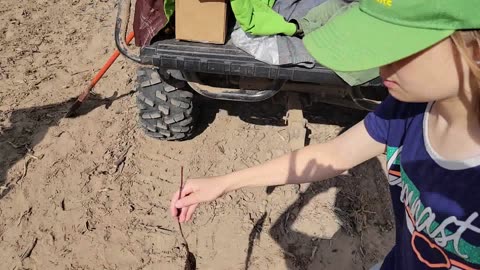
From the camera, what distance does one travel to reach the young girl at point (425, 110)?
96 centimetres

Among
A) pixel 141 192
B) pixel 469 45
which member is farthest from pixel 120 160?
pixel 469 45

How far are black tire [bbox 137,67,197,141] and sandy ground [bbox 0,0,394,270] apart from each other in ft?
0.55

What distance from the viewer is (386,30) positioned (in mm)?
1026

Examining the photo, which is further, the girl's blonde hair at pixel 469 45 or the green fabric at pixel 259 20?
the green fabric at pixel 259 20

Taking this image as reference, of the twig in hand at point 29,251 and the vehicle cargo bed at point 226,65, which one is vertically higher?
the vehicle cargo bed at point 226,65

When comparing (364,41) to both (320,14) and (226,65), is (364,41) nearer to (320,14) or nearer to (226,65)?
(226,65)

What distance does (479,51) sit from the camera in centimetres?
95

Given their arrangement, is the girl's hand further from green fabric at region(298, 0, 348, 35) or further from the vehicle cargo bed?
green fabric at region(298, 0, 348, 35)

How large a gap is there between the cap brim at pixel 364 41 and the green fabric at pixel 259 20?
1.53 metres

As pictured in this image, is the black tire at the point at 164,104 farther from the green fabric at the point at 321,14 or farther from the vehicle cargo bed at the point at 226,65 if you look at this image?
the green fabric at the point at 321,14

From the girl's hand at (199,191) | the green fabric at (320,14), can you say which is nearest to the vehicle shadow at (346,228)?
the green fabric at (320,14)

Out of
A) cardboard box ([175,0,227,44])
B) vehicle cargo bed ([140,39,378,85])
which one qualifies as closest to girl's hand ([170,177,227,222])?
vehicle cargo bed ([140,39,378,85])

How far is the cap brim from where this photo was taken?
970 mm

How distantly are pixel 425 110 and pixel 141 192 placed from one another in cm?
208
